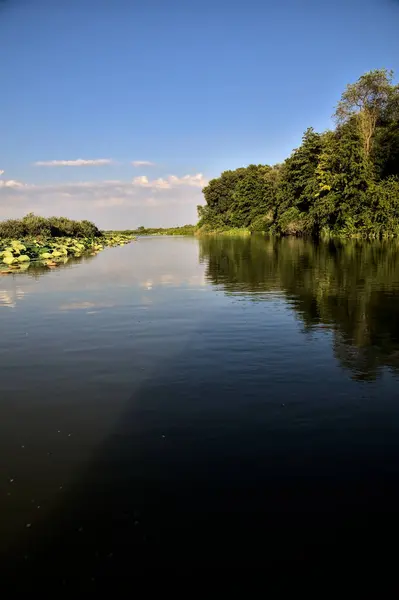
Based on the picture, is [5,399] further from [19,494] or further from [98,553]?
[98,553]

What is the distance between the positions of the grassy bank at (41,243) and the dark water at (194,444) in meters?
26.9

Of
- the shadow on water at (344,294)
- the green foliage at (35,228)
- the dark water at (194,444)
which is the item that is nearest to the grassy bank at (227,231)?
the green foliage at (35,228)

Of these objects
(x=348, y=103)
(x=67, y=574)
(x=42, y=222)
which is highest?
(x=348, y=103)

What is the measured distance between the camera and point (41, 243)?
59594 mm

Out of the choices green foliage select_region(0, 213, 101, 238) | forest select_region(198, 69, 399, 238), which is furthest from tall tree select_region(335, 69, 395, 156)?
green foliage select_region(0, 213, 101, 238)

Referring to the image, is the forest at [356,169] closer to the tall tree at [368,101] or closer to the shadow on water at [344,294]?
the tall tree at [368,101]

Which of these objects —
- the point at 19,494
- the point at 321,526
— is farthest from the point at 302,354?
the point at 19,494

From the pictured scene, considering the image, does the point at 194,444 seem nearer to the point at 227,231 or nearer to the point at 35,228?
the point at 35,228

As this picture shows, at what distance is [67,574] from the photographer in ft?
13.5

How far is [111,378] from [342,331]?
23.8 ft

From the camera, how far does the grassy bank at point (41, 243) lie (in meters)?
42.6

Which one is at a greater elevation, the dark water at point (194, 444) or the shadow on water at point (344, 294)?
the shadow on water at point (344, 294)

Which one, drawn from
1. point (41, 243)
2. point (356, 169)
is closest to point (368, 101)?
point (356, 169)

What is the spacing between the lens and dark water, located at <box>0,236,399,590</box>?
4.45 meters
